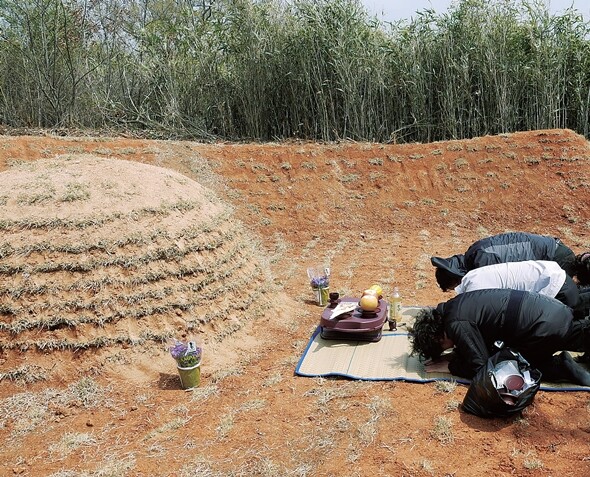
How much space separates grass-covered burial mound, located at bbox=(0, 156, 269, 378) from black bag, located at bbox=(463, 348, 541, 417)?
2419mm

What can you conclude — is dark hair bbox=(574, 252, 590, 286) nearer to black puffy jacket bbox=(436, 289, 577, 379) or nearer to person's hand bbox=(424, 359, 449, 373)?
black puffy jacket bbox=(436, 289, 577, 379)

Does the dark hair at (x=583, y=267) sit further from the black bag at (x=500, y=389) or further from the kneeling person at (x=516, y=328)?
the black bag at (x=500, y=389)

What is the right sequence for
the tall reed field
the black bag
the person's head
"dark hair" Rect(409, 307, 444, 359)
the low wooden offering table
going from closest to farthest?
the black bag < "dark hair" Rect(409, 307, 444, 359) < the low wooden offering table < the person's head < the tall reed field

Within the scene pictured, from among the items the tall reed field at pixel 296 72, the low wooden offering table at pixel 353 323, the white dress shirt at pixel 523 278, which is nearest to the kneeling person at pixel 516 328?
the white dress shirt at pixel 523 278

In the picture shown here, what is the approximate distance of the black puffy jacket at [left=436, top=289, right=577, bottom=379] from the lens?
3742 mm

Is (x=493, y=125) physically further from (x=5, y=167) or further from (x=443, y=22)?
(x=5, y=167)

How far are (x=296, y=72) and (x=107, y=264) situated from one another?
9034mm

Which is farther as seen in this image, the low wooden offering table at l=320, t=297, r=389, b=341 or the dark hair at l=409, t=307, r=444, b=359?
the low wooden offering table at l=320, t=297, r=389, b=341

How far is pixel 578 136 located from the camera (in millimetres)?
11281

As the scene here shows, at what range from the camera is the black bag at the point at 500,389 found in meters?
3.45

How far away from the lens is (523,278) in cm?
428

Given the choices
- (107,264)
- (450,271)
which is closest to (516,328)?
(450,271)

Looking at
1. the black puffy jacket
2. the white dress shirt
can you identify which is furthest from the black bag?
the white dress shirt

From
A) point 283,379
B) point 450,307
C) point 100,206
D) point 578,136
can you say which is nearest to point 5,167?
point 100,206
